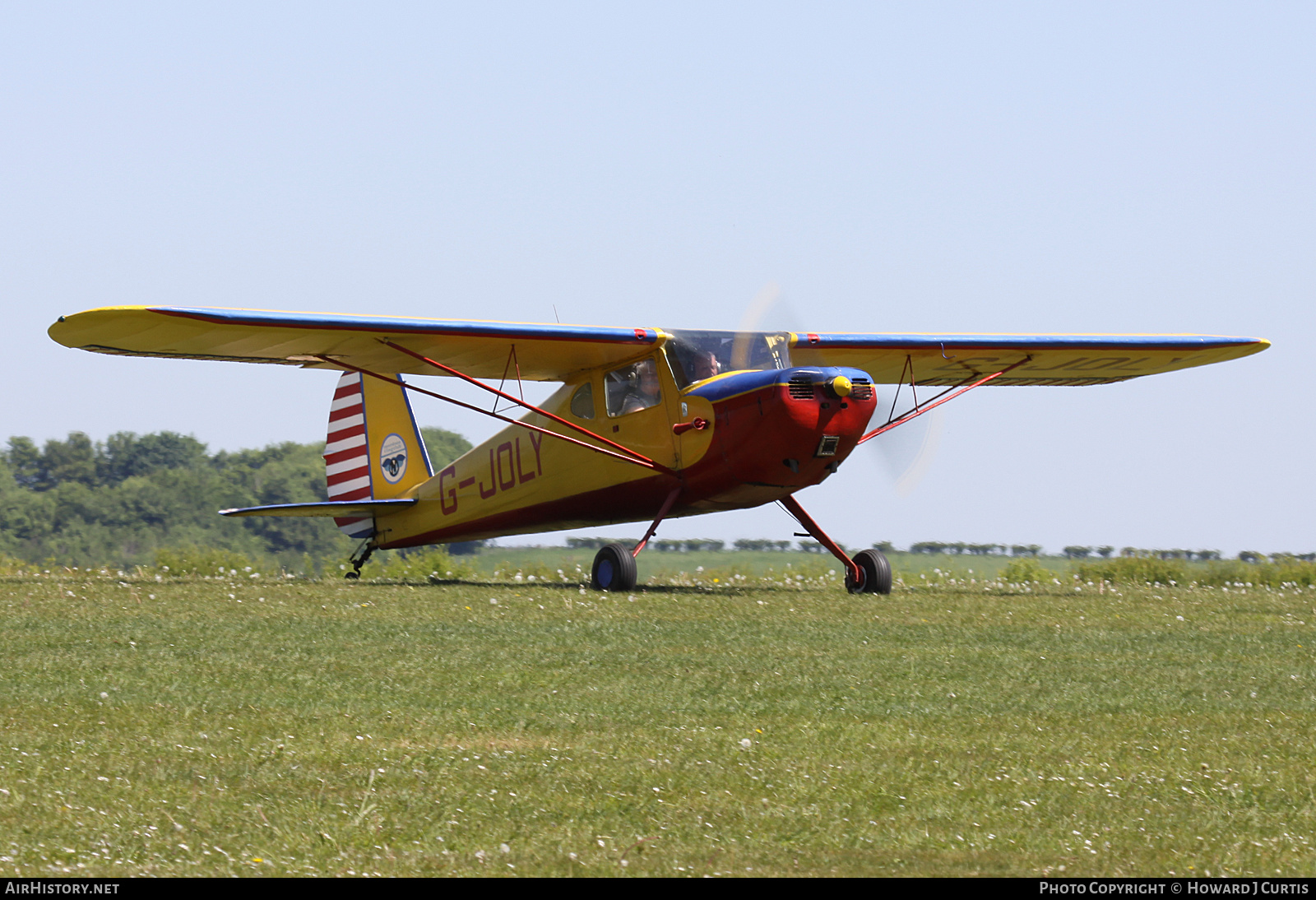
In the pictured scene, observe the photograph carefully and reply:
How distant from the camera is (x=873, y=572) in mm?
16266

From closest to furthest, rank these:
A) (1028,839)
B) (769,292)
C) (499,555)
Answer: (1028,839), (769,292), (499,555)

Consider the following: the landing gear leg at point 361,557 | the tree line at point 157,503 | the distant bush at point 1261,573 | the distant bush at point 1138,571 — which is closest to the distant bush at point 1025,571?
the distant bush at point 1138,571

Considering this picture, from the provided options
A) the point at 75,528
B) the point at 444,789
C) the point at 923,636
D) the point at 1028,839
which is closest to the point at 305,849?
the point at 444,789

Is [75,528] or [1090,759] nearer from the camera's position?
[1090,759]

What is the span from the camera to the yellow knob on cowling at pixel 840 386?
47.2ft

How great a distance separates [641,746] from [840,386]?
817cm

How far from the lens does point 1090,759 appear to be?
6.73m

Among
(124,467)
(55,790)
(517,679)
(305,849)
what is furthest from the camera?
(124,467)

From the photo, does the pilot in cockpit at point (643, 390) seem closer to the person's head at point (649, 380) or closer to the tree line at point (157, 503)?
the person's head at point (649, 380)

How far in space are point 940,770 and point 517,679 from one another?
3.16 meters

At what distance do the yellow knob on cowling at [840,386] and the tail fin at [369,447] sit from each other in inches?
367

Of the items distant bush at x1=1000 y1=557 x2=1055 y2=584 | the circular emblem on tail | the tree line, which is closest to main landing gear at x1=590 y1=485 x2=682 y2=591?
the circular emblem on tail

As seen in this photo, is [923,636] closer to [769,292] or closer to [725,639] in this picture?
[725,639]

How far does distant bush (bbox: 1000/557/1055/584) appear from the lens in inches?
960
